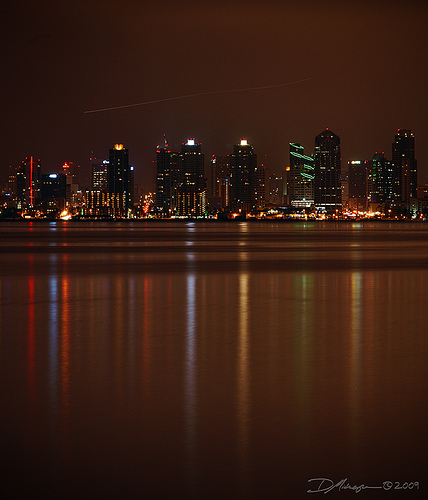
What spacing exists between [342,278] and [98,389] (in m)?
14.7

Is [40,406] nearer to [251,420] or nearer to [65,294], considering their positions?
[251,420]

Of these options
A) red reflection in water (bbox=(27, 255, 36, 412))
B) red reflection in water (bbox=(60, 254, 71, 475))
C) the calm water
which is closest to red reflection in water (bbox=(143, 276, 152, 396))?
Answer: the calm water

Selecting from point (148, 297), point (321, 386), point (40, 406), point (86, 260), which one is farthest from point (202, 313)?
point (86, 260)

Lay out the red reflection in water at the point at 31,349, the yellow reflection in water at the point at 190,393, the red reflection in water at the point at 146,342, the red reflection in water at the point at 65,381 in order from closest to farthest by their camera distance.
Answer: the yellow reflection in water at the point at 190,393 < the red reflection in water at the point at 65,381 < the red reflection in water at the point at 31,349 < the red reflection in water at the point at 146,342

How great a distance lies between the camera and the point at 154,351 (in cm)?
933

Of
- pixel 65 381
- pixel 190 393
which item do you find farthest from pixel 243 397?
pixel 65 381

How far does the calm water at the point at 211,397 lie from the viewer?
482cm

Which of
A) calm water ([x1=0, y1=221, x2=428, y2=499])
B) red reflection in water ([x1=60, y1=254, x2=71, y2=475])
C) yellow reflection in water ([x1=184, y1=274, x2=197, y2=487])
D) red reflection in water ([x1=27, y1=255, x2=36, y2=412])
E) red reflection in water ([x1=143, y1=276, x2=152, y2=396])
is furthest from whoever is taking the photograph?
red reflection in water ([x1=143, y1=276, x2=152, y2=396])

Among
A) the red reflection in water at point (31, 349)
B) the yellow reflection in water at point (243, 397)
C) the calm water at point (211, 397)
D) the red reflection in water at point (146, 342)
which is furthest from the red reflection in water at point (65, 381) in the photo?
the yellow reflection in water at point (243, 397)

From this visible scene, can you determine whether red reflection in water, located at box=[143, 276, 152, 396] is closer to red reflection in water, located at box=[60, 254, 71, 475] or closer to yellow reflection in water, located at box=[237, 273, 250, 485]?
red reflection in water, located at box=[60, 254, 71, 475]

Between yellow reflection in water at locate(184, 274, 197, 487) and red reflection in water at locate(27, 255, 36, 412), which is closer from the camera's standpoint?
yellow reflection in water at locate(184, 274, 197, 487)

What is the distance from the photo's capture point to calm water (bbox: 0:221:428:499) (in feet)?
15.8

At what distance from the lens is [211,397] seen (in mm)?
6801

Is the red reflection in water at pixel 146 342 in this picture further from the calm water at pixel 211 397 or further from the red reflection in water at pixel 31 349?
the red reflection in water at pixel 31 349
